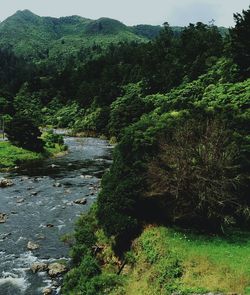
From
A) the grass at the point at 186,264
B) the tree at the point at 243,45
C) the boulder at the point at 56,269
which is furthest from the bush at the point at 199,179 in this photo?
the tree at the point at 243,45

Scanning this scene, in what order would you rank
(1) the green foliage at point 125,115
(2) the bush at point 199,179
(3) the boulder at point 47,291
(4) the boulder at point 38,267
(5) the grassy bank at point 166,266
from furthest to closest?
(1) the green foliage at point 125,115 < (4) the boulder at point 38,267 < (2) the bush at point 199,179 < (3) the boulder at point 47,291 < (5) the grassy bank at point 166,266

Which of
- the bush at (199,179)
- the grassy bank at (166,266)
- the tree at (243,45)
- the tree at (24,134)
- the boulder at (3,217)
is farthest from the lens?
the tree at (24,134)

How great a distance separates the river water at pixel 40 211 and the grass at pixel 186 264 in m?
6.33

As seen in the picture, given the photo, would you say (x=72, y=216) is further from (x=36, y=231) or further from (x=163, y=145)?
(x=163, y=145)

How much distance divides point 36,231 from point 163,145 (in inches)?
611

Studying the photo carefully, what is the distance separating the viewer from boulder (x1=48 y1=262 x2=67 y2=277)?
101ft

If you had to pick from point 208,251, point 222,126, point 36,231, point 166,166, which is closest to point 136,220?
point 166,166

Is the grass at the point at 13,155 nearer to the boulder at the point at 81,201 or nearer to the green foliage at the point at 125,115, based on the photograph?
the boulder at the point at 81,201

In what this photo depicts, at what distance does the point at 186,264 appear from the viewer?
24703 millimetres

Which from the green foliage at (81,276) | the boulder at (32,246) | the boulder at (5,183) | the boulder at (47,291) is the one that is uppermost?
the green foliage at (81,276)

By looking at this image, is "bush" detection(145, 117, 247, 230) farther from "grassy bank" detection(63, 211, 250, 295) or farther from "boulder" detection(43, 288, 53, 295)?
"boulder" detection(43, 288, 53, 295)

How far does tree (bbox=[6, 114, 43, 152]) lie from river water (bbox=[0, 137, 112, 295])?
5.20 metres

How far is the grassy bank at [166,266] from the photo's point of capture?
2291 cm

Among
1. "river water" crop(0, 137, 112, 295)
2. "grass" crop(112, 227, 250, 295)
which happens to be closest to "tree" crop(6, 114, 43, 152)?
"river water" crop(0, 137, 112, 295)
